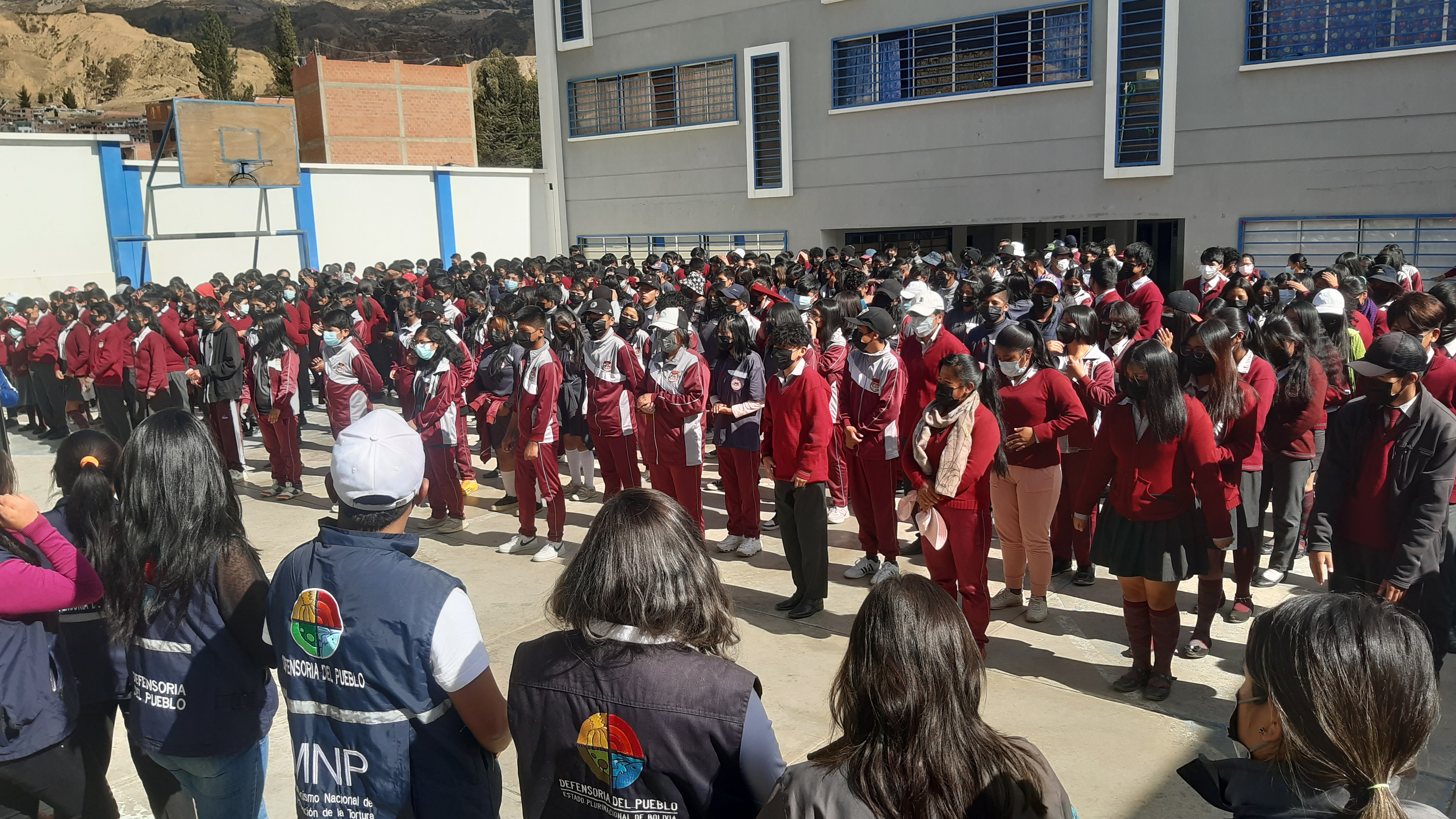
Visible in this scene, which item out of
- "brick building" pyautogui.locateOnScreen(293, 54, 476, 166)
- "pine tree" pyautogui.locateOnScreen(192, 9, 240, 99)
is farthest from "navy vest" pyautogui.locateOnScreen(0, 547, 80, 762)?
"pine tree" pyautogui.locateOnScreen(192, 9, 240, 99)

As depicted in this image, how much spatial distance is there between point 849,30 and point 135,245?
656 inches

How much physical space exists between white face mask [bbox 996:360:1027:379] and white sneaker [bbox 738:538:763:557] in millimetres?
2513

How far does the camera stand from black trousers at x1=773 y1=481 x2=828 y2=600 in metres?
5.96

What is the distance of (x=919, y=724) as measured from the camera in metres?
1.95

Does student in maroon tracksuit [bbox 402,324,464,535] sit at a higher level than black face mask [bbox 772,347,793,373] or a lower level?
lower

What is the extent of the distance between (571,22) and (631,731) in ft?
86.3

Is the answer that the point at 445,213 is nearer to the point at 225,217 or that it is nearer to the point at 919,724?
the point at 225,217

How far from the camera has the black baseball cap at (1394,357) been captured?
4.12 metres

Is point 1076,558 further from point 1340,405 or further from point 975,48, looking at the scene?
point 975,48

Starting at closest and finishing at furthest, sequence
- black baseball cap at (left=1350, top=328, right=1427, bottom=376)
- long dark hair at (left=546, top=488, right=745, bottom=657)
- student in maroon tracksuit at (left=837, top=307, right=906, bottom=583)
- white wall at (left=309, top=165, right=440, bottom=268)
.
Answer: long dark hair at (left=546, top=488, right=745, bottom=657) < black baseball cap at (left=1350, top=328, right=1427, bottom=376) < student in maroon tracksuit at (left=837, top=307, right=906, bottom=583) < white wall at (left=309, top=165, right=440, bottom=268)

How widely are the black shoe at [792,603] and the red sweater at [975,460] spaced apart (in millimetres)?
1297

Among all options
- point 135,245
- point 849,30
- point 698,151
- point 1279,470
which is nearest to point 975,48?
point 849,30

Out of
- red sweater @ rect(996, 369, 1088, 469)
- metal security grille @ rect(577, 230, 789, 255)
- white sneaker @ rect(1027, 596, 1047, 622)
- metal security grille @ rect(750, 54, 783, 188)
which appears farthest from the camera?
metal security grille @ rect(577, 230, 789, 255)

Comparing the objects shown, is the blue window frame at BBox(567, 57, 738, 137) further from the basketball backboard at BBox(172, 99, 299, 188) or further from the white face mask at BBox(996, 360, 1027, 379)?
the white face mask at BBox(996, 360, 1027, 379)
